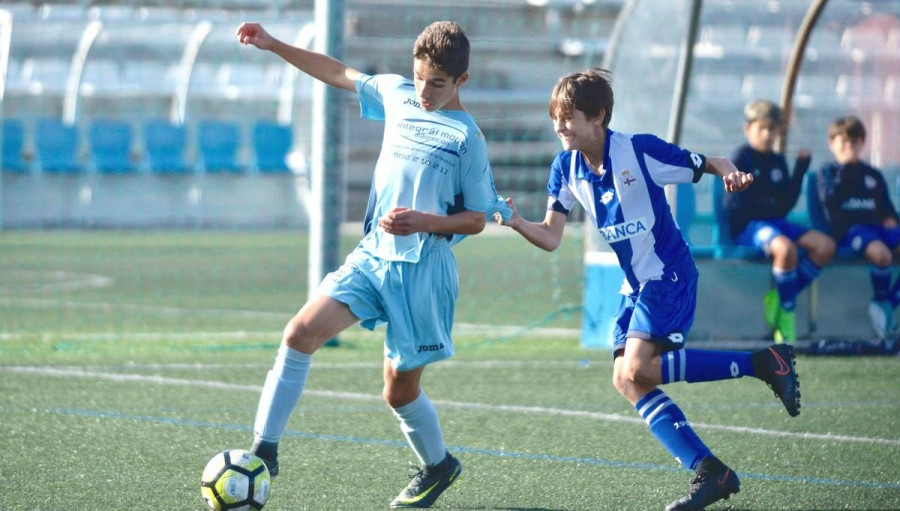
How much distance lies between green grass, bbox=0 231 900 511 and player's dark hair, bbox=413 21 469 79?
1426 mm

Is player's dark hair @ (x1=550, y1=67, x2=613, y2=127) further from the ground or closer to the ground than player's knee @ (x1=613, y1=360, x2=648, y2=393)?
further from the ground

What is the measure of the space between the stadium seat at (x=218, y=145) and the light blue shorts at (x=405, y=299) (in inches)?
738

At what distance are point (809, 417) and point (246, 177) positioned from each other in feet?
58.6

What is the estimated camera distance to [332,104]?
28.4 ft

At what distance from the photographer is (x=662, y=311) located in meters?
4.44

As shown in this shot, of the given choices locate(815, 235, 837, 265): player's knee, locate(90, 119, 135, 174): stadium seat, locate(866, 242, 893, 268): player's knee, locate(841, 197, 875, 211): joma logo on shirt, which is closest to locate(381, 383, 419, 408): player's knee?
locate(815, 235, 837, 265): player's knee

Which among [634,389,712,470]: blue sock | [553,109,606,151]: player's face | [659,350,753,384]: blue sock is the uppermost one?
[553,109,606,151]: player's face

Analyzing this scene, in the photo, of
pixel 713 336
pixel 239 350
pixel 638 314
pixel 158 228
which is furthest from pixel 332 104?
pixel 158 228

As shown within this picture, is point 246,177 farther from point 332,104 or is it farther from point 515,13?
point 332,104

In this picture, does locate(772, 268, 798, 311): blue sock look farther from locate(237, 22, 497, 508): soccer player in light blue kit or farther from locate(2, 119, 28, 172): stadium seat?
locate(2, 119, 28, 172): stadium seat

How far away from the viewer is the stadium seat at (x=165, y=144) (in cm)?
2231

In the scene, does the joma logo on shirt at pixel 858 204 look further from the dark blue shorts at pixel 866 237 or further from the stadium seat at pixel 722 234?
the stadium seat at pixel 722 234

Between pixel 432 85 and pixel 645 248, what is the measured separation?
953 mm

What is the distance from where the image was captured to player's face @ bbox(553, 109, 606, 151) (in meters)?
4.36
